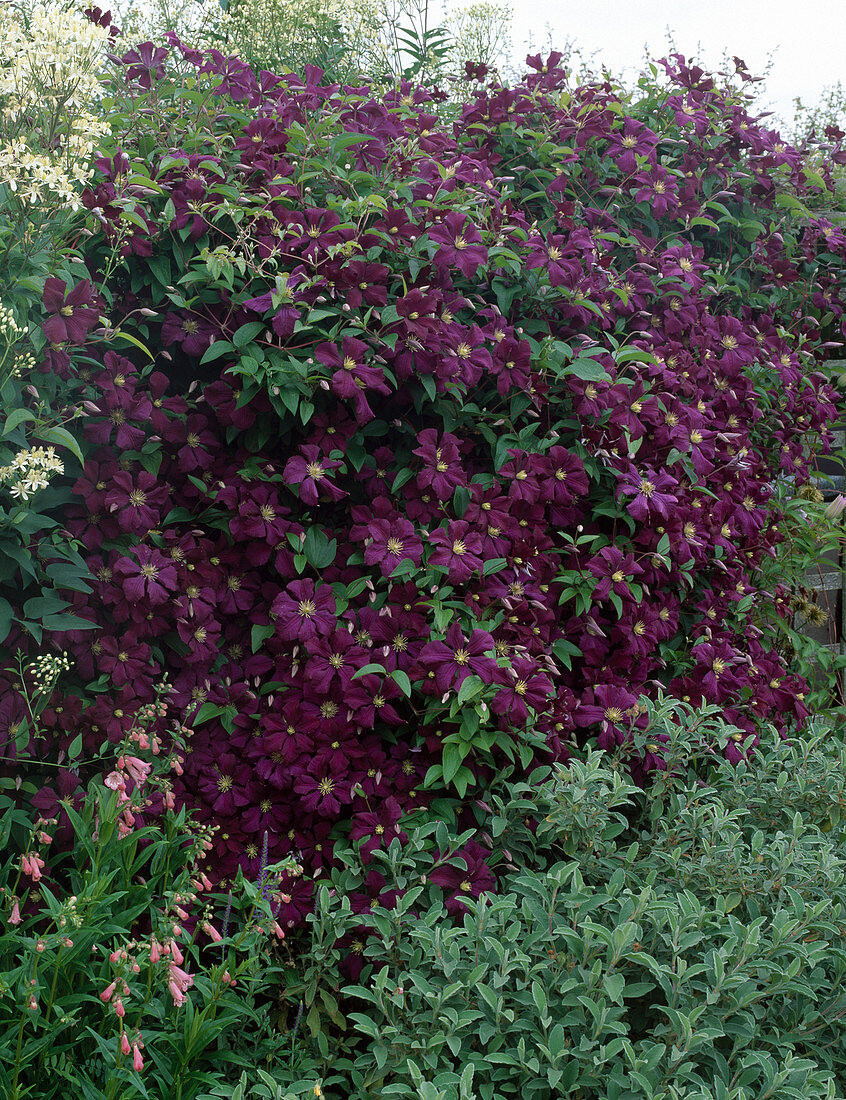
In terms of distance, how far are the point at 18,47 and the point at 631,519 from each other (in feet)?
5.90

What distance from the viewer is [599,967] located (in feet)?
5.18

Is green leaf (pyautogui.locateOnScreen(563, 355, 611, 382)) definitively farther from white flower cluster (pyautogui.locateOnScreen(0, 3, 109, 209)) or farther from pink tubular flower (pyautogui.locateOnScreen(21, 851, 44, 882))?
pink tubular flower (pyautogui.locateOnScreen(21, 851, 44, 882))

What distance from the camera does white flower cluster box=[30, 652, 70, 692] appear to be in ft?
5.58

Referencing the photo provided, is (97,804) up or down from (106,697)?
down

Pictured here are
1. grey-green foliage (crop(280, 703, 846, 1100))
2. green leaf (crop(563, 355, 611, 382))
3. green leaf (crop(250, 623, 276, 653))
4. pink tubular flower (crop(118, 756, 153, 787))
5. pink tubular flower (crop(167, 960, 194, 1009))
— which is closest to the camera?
pink tubular flower (crop(167, 960, 194, 1009))

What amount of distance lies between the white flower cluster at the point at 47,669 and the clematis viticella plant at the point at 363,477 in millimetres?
99

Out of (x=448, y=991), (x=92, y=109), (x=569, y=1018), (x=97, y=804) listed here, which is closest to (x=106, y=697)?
(x=97, y=804)

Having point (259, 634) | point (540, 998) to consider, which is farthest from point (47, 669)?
point (540, 998)

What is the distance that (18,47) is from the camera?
5.71 feet

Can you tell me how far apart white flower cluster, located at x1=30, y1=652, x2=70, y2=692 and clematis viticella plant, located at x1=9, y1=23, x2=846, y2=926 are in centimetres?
10

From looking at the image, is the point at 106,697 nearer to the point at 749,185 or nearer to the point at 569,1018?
the point at 569,1018

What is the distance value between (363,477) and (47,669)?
2.87ft

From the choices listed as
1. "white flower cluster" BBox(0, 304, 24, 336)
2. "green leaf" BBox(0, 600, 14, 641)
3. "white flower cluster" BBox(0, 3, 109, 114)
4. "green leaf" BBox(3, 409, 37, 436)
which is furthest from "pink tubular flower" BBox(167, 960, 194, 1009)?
"white flower cluster" BBox(0, 3, 109, 114)

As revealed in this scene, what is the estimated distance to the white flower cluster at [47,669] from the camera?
1701 millimetres
